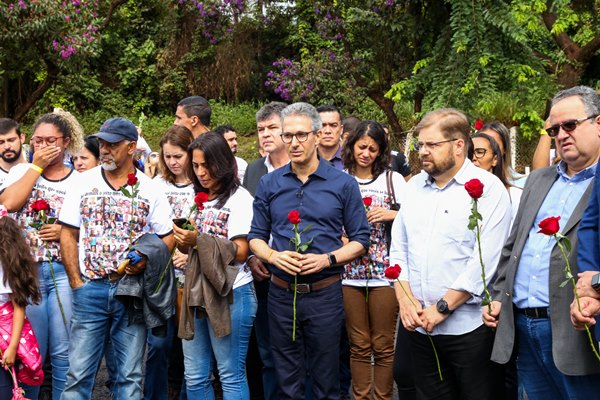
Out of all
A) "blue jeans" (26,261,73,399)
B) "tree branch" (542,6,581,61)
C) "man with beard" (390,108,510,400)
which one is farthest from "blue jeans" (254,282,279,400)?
"tree branch" (542,6,581,61)

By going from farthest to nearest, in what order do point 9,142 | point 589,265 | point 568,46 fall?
point 568,46 → point 9,142 → point 589,265

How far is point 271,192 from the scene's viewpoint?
5281 mm

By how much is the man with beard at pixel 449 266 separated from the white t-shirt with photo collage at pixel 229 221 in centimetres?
120

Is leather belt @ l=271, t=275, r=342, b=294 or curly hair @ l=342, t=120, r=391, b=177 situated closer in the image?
leather belt @ l=271, t=275, r=342, b=294

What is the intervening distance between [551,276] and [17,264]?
3.26 metres

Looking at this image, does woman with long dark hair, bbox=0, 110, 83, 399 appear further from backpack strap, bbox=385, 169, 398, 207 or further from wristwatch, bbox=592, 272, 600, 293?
wristwatch, bbox=592, 272, 600, 293

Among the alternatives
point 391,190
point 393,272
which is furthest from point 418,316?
point 391,190

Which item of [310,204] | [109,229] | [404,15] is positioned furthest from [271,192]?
[404,15]

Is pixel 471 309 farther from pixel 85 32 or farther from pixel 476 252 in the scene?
pixel 85 32

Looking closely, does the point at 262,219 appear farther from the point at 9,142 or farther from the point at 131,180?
the point at 9,142

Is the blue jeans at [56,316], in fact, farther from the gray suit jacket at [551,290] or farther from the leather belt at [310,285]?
the gray suit jacket at [551,290]

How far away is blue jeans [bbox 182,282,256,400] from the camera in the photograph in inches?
205

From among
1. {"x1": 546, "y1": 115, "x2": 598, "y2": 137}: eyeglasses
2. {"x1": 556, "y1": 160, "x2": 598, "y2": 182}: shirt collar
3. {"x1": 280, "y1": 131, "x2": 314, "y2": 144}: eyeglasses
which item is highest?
{"x1": 280, "y1": 131, "x2": 314, "y2": 144}: eyeglasses

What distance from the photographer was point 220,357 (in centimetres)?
520
